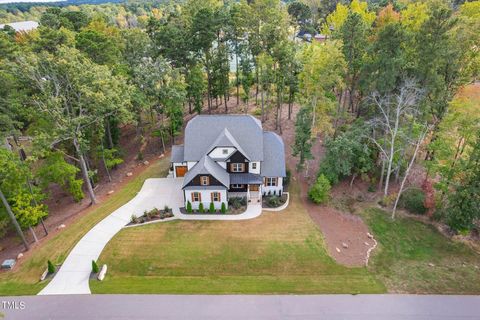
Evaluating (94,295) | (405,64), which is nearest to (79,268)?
(94,295)

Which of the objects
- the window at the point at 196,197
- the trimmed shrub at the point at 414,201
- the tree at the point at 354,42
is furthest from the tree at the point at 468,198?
the window at the point at 196,197

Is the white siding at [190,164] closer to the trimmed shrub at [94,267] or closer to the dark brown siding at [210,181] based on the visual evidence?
the dark brown siding at [210,181]

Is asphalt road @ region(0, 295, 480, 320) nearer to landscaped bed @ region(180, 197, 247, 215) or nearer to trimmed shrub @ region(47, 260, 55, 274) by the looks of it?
trimmed shrub @ region(47, 260, 55, 274)

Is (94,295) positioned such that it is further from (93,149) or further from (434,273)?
(434,273)

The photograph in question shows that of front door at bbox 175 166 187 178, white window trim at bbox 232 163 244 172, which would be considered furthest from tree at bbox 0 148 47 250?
white window trim at bbox 232 163 244 172

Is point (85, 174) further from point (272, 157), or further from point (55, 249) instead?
point (272, 157)

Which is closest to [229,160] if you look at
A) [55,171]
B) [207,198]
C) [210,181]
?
[210,181]

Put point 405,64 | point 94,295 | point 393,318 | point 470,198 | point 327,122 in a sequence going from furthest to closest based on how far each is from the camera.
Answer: point 327,122 < point 405,64 < point 470,198 < point 94,295 < point 393,318
